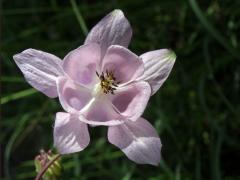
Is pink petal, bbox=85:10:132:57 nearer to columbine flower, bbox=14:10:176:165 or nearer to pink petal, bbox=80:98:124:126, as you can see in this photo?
columbine flower, bbox=14:10:176:165

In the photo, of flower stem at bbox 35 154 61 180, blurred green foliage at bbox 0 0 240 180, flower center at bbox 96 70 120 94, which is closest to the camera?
flower stem at bbox 35 154 61 180

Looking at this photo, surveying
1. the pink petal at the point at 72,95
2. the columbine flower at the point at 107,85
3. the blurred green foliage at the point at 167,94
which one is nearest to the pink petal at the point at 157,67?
the columbine flower at the point at 107,85

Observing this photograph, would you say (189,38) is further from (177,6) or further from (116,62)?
(116,62)

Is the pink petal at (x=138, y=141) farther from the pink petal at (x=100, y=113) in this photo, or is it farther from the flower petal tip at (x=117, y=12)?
the flower petal tip at (x=117, y=12)

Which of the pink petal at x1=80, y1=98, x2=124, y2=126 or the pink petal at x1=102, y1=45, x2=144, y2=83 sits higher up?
the pink petal at x1=102, y1=45, x2=144, y2=83

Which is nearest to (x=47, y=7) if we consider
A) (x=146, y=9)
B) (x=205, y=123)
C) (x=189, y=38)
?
(x=146, y=9)

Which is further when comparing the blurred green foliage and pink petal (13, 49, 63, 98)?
the blurred green foliage

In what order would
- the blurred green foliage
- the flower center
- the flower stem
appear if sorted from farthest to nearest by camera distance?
the blurred green foliage < the flower center < the flower stem

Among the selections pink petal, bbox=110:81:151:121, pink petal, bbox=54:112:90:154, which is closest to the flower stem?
pink petal, bbox=54:112:90:154
